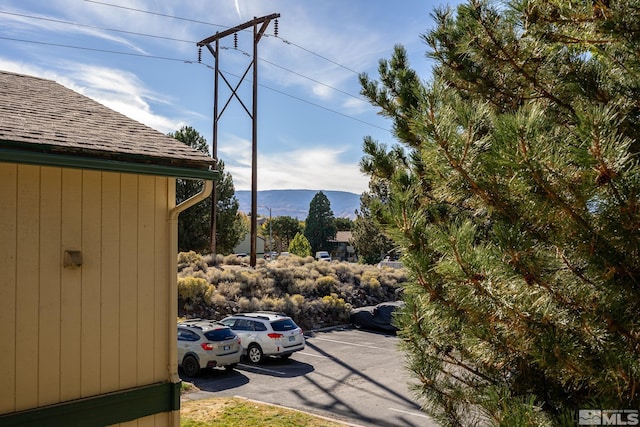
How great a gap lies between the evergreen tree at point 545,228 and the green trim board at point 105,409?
10.1 ft

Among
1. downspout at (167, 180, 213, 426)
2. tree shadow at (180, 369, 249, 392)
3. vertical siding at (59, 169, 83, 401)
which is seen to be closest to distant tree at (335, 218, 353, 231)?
tree shadow at (180, 369, 249, 392)

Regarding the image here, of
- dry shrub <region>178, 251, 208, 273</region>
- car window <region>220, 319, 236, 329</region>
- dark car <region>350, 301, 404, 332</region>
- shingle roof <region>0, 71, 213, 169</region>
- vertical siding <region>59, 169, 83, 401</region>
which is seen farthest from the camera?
dry shrub <region>178, 251, 208, 273</region>

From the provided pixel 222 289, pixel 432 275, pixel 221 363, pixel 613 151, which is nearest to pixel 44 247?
pixel 432 275

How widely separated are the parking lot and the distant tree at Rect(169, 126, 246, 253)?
17063 millimetres

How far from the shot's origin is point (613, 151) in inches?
92.0

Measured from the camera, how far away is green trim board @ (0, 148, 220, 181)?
425 centimetres

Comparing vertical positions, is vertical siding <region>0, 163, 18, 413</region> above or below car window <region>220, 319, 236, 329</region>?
above

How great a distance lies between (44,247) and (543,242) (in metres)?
4.42

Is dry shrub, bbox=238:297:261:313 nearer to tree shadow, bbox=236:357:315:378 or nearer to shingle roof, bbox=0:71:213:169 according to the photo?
tree shadow, bbox=236:357:315:378

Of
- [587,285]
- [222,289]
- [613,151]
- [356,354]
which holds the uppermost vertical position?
[613,151]

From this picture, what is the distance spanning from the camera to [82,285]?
4.87 meters

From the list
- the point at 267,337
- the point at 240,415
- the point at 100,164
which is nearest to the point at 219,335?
the point at 267,337

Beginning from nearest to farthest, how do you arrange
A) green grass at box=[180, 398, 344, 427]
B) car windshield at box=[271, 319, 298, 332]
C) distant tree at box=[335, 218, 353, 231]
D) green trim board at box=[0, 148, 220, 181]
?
green trim board at box=[0, 148, 220, 181] → green grass at box=[180, 398, 344, 427] → car windshield at box=[271, 319, 298, 332] → distant tree at box=[335, 218, 353, 231]

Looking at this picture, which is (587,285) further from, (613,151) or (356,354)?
(356,354)
